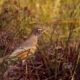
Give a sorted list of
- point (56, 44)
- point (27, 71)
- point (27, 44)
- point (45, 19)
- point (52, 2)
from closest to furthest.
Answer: point (27, 44)
point (27, 71)
point (56, 44)
point (45, 19)
point (52, 2)

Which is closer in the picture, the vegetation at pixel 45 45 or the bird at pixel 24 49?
the bird at pixel 24 49

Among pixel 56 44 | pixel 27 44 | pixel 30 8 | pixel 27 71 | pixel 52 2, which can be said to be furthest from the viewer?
pixel 52 2

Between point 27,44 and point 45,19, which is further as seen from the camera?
point 45,19

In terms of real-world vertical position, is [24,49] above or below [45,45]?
above

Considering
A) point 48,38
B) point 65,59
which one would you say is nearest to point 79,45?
point 65,59

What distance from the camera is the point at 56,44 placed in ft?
6.31

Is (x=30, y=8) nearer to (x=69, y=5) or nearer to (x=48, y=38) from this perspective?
(x=69, y=5)

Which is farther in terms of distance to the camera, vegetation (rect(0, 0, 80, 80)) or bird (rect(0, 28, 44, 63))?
vegetation (rect(0, 0, 80, 80))

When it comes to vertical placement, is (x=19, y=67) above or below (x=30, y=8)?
below

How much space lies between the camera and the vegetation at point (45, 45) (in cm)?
173

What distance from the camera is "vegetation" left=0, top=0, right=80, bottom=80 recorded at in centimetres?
173

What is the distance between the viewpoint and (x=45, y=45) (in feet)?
6.16

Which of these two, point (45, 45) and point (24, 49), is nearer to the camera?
point (24, 49)

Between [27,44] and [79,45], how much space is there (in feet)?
1.53
